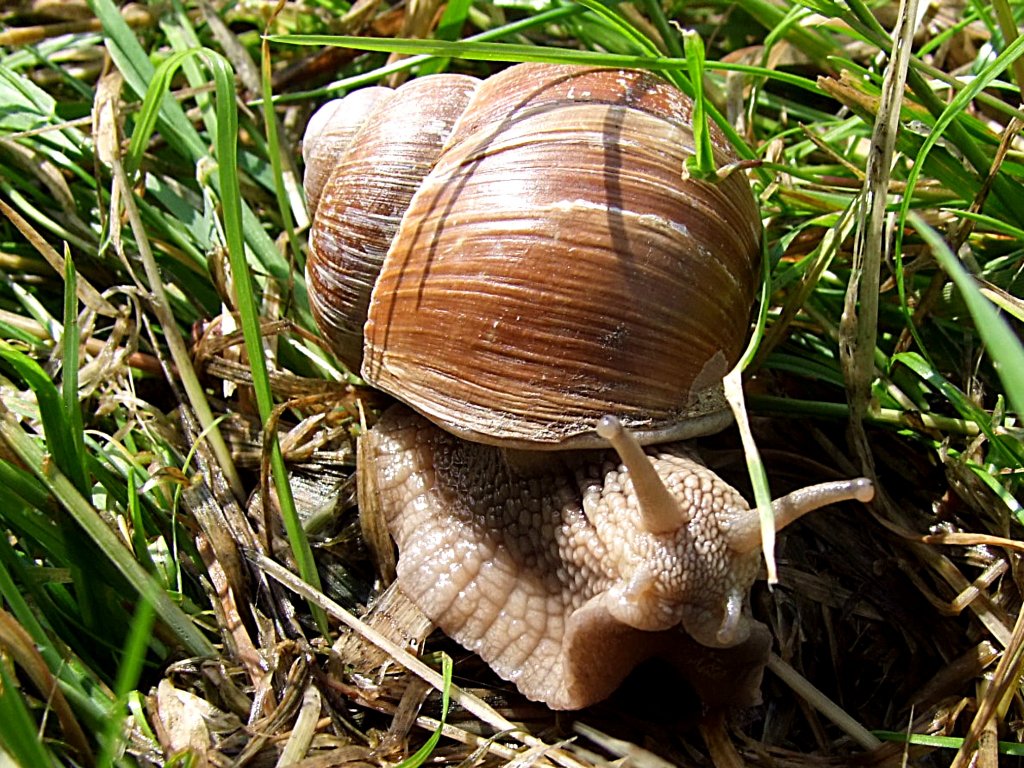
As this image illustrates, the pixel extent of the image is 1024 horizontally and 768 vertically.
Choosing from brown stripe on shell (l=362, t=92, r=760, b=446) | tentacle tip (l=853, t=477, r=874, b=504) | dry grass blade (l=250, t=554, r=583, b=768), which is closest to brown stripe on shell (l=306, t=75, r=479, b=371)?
brown stripe on shell (l=362, t=92, r=760, b=446)

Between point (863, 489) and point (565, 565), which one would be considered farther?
point (565, 565)

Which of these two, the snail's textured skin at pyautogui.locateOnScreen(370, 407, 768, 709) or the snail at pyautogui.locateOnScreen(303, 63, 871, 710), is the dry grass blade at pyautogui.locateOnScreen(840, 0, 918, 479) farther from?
the snail's textured skin at pyautogui.locateOnScreen(370, 407, 768, 709)

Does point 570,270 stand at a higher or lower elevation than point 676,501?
higher

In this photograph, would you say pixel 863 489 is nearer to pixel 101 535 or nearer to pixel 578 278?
pixel 578 278

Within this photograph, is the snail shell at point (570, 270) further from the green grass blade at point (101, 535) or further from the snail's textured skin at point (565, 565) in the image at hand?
the green grass blade at point (101, 535)

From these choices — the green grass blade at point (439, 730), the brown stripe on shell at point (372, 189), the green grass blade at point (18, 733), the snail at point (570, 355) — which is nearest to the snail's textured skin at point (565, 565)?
the snail at point (570, 355)

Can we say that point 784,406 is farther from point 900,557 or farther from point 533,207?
point 533,207

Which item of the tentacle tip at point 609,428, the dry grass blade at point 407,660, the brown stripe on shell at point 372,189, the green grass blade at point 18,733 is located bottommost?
the dry grass blade at point 407,660

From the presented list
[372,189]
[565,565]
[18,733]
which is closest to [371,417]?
[372,189]
